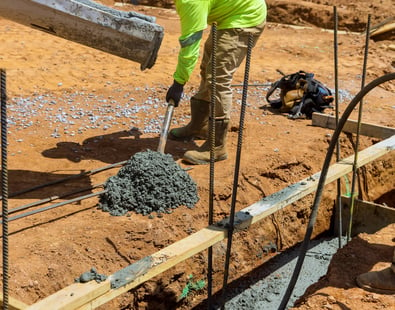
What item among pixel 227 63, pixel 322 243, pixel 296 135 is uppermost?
pixel 227 63

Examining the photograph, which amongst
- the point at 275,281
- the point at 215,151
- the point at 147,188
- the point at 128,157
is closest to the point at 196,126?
the point at 215,151

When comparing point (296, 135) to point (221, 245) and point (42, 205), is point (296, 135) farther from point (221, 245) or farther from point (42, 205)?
point (42, 205)

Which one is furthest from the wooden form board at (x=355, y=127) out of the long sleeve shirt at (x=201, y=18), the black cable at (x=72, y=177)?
the black cable at (x=72, y=177)

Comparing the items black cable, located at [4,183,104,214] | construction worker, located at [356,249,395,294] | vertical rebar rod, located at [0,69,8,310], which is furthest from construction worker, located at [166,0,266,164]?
vertical rebar rod, located at [0,69,8,310]

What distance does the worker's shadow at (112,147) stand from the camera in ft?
18.2

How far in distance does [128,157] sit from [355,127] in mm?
2242

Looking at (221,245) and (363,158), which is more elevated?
(363,158)

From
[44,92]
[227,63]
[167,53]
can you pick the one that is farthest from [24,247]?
[167,53]

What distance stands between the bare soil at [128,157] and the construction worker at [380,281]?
53 mm

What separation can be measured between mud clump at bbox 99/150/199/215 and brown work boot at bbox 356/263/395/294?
1.58 metres

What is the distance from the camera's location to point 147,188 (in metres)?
4.70

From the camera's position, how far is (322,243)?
605 cm

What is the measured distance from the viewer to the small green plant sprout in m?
4.80

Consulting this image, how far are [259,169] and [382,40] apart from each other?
23.5 feet
